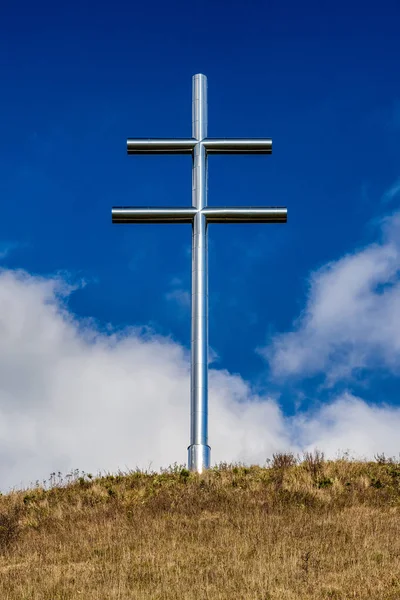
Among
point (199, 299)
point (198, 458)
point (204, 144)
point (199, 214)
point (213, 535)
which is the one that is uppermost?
point (204, 144)

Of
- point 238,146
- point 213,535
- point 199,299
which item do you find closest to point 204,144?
point 238,146

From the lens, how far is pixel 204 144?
19875 mm

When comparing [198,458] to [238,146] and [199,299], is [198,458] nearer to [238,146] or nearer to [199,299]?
[199,299]

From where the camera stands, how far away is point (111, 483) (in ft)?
53.9

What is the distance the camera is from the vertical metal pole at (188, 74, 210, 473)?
17.4 metres

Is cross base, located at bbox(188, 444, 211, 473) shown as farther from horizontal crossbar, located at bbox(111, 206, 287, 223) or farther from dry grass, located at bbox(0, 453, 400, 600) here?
horizontal crossbar, located at bbox(111, 206, 287, 223)

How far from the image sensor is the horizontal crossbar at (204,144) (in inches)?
784

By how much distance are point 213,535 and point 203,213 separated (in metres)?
9.29

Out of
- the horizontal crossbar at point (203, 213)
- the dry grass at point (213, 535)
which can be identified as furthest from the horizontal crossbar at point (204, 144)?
the dry grass at point (213, 535)

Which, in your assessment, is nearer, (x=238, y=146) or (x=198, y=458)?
(x=198, y=458)

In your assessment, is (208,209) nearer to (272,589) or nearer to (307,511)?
(307,511)

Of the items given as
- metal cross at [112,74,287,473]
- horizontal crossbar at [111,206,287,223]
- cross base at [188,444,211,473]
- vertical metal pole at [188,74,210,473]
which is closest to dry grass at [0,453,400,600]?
cross base at [188,444,211,473]

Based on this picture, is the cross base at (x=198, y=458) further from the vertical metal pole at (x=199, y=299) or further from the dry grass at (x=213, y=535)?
the dry grass at (x=213, y=535)

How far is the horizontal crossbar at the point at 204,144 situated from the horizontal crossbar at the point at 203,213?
1612 millimetres
